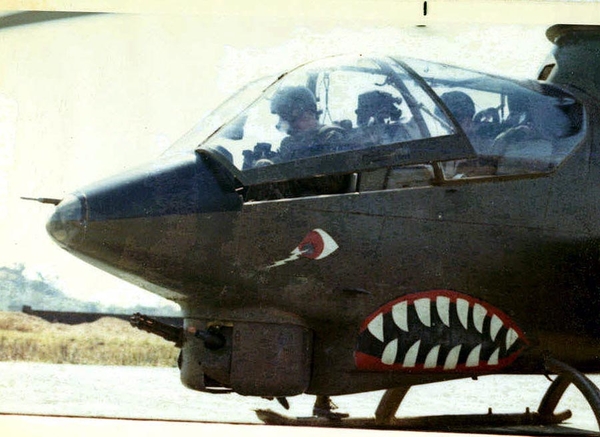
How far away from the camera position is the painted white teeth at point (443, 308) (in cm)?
421

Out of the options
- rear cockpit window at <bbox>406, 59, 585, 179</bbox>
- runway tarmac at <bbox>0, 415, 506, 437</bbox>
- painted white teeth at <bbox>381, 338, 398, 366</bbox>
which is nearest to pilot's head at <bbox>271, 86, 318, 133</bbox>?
rear cockpit window at <bbox>406, 59, 585, 179</bbox>

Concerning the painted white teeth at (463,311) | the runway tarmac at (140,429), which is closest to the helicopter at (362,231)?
the painted white teeth at (463,311)

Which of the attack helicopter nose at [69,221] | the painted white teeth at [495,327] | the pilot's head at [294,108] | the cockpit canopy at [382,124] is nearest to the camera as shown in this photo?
the attack helicopter nose at [69,221]

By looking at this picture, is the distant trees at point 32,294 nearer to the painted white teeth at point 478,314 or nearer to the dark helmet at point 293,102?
the dark helmet at point 293,102

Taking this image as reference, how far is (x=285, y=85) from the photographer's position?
434cm

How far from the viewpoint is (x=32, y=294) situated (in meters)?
4.95

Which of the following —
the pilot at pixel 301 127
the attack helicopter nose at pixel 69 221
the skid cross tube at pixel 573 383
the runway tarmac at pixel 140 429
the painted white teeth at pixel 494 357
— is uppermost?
the pilot at pixel 301 127

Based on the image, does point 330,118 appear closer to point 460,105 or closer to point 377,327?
point 460,105

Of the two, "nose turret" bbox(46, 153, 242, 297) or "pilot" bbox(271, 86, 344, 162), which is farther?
"pilot" bbox(271, 86, 344, 162)

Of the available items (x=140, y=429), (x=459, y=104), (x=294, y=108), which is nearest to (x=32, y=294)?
(x=140, y=429)

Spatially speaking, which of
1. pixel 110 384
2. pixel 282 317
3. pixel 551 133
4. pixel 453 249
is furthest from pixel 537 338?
pixel 110 384

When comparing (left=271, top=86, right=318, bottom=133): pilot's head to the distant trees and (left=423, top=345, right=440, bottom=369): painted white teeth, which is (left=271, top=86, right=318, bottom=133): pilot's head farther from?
the distant trees

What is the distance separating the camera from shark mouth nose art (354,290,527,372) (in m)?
4.14

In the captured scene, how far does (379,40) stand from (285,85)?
0.79 meters
